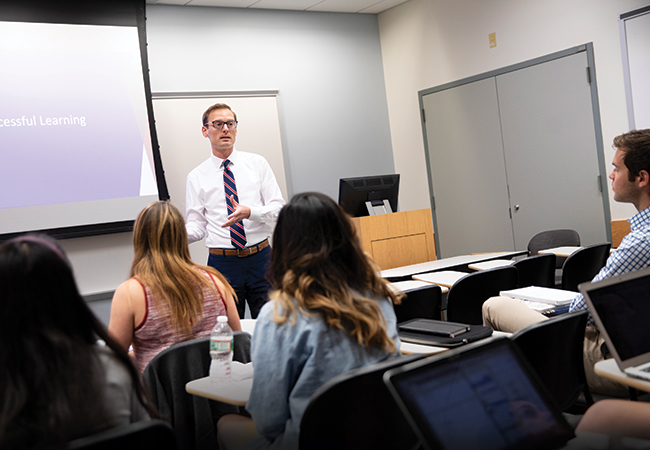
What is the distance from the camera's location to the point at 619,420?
4.90ft

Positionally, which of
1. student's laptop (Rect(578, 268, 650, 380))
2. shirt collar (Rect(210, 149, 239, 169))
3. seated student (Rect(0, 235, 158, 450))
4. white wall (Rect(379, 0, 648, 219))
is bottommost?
student's laptop (Rect(578, 268, 650, 380))

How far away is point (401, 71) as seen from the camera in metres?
6.54

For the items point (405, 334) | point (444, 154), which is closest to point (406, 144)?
point (444, 154)

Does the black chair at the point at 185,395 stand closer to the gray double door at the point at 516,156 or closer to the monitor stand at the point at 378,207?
the monitor stand at the point at 378,207

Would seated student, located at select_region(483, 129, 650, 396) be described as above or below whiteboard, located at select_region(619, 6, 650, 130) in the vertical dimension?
below

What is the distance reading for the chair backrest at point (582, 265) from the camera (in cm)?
345

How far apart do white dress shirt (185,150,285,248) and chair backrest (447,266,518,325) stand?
4.88ft

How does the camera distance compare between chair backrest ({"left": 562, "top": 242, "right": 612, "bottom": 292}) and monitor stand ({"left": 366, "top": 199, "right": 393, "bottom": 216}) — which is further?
monitor stand ({"left": 366, "top": 199, "right": 393, "bottom": 216})

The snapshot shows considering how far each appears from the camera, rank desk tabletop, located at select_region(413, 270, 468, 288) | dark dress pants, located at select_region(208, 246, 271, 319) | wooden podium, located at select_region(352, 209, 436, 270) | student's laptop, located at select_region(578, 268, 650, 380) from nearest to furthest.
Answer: student's laptop, located at select_region(578, 268, 650, 380) → desk tabletop, located at select_region(413, 270, 468, 288) → dark dress pants, located at select_region(208, 246, 271, 319) → wooden podium, located at select_region(352, 209, 436, 270)

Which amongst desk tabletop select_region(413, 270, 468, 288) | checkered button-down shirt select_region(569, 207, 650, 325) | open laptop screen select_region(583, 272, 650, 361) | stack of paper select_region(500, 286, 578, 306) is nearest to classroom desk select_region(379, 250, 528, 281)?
desk tabletop select_region(413, 270, 468, 288)

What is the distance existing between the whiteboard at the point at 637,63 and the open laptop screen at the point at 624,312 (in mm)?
3377

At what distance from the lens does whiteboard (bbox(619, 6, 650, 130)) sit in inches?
172

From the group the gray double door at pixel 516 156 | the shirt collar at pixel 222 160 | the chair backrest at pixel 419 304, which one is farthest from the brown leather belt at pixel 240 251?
the gray double door at pixel 516 156

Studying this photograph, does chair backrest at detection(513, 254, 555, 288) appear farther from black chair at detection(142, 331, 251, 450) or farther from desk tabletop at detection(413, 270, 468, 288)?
black chair at detection(142, 331, 251, 450)
